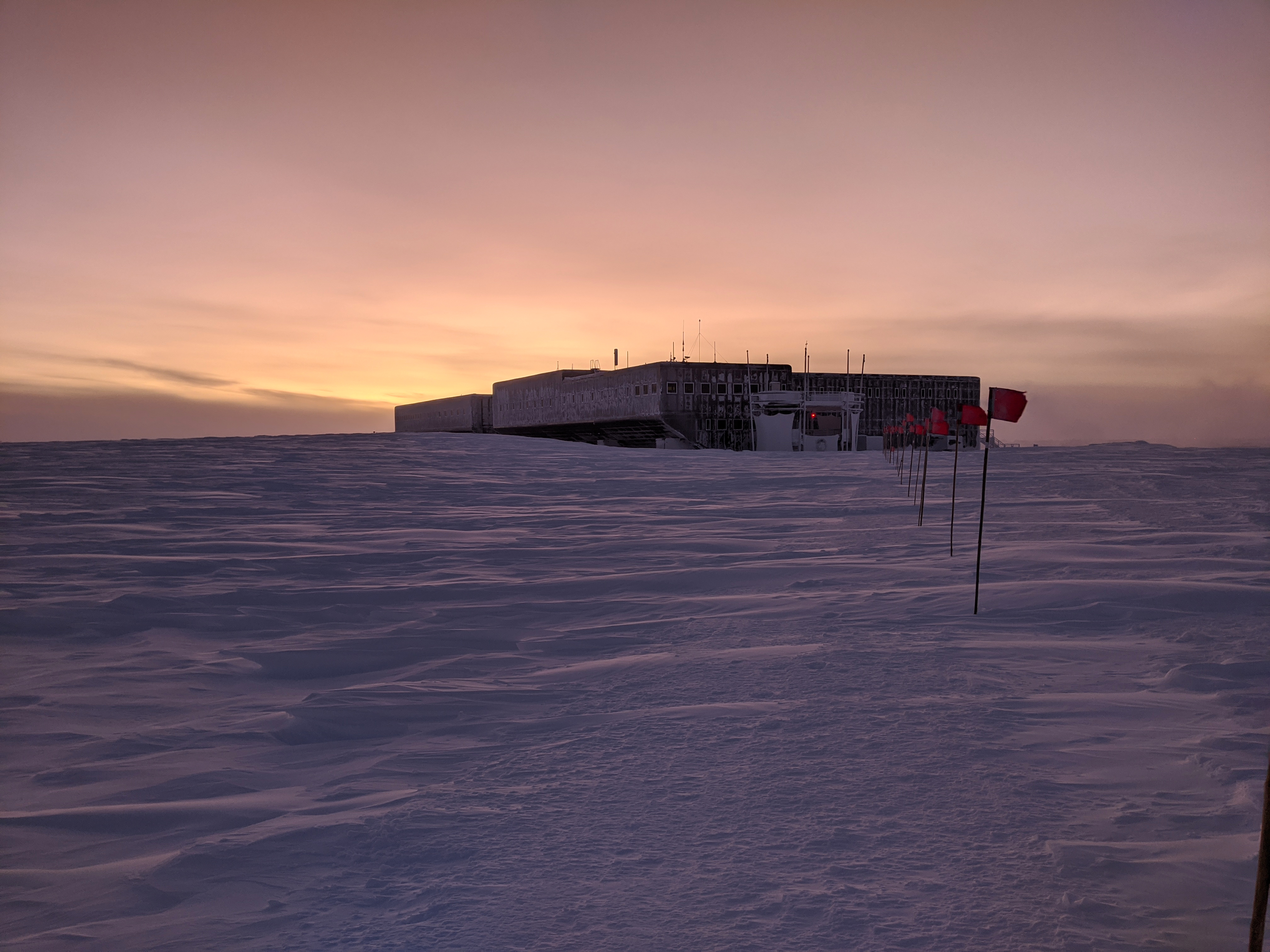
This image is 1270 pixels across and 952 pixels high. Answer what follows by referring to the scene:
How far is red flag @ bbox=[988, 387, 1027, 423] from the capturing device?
22.7 feet

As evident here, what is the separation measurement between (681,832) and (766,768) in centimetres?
64

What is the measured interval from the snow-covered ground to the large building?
42584mm

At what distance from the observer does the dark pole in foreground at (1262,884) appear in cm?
167

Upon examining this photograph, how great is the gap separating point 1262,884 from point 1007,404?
227 inches

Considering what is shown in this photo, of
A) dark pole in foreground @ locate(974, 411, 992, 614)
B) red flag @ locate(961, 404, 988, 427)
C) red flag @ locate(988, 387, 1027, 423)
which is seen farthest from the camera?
red flag @ locate(961, 404, 988, 427)

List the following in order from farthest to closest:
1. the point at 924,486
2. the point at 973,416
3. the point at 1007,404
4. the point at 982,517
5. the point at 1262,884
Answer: the point at 924,486 < the point at 973,416 < the point at 1007,404 < the point at 982,517 < the point at 1262,884

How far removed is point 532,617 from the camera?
633 centimetres

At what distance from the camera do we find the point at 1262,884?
1.76m

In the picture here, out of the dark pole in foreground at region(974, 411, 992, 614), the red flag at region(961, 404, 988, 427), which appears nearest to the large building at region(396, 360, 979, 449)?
the red flag at region(961, 404, 988, 427)

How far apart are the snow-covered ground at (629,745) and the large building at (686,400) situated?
140ft

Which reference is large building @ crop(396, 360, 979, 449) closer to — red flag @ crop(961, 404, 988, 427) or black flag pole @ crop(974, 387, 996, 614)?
red flag @ crop(961, 404, 988, 427)

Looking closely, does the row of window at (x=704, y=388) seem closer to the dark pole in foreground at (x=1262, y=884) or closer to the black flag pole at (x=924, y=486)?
the black flag pole at (x=924, y=486)

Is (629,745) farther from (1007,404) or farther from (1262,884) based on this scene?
(1007,404)

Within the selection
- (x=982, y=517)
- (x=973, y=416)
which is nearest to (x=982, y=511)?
(x=982, y=517)
